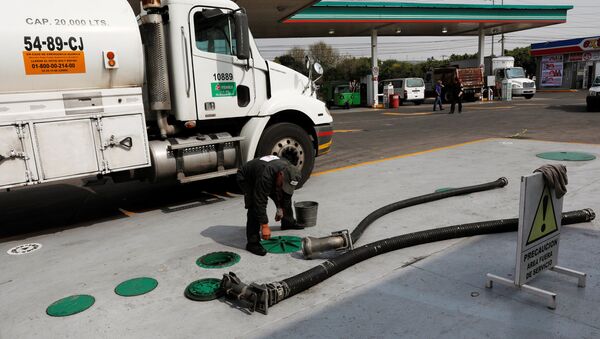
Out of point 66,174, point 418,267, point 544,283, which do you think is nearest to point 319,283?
point 418,267

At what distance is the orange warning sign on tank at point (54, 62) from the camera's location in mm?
5203

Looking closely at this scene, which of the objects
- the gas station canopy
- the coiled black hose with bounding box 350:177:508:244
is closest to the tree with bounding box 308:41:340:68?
the gas station canopy

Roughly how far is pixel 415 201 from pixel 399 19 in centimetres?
2661

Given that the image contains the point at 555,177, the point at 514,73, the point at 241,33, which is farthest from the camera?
the point at 514,73

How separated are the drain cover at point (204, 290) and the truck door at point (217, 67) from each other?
3.18 metres

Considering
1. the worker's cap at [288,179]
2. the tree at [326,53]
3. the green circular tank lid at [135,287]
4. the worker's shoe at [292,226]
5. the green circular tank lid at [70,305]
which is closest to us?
the green circular tank lid at [70,305]

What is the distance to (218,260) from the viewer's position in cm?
467

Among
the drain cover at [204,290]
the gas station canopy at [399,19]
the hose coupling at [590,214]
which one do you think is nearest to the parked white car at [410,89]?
the gas station canopy at [399,19]

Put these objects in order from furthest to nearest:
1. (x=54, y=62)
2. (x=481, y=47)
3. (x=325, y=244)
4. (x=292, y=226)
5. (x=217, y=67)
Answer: (x=481, y=47)
(x=217, y=67)
(x=292, y=226)
(x=54, y=62)
(x=325, y=244)

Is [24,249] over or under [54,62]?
under

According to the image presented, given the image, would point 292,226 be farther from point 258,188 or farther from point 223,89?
point 223,89

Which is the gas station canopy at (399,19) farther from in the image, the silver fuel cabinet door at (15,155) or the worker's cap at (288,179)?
the worker's cap at (288,179)

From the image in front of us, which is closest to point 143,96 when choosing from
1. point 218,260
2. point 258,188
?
point 258,188

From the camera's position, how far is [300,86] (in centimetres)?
764
